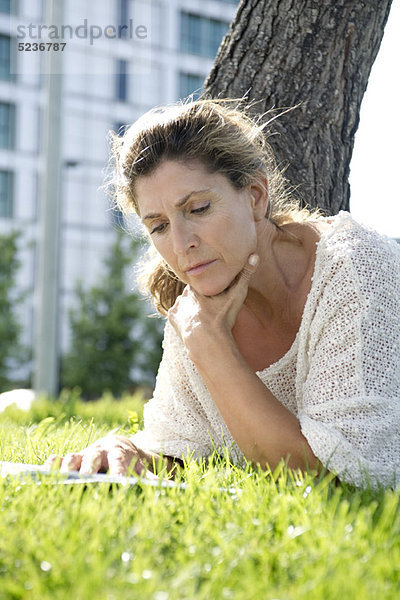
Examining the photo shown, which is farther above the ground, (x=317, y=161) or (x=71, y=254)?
(x=317, y=161)

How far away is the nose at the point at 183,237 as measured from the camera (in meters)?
2.93

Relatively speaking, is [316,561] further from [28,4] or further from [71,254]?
[28,4]

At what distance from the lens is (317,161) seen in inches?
178

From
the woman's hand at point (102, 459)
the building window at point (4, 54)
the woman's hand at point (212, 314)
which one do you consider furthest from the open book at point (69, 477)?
the building window at point (4, 54)

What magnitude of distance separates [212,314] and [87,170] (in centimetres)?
2884

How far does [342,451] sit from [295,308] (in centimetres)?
84

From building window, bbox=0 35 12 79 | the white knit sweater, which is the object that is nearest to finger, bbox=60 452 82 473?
the white knit sweater

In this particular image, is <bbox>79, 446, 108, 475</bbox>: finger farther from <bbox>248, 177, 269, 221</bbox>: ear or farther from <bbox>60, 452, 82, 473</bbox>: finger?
<bbox>248, 177, 269, 221</bbox>: ear

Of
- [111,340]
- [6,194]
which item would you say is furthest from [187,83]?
[111,340]

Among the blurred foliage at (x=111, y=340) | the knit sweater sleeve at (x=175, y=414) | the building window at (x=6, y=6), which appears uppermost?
the building window at (x=6, y=6)

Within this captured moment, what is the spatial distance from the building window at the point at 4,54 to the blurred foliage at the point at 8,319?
9.69 metres

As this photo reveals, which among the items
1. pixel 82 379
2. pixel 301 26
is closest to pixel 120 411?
Result: pixel 301 26

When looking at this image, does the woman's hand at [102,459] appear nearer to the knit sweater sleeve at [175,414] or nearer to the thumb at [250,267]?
the knit sweater sleeve at [175,414]

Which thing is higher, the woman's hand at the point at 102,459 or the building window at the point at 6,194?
the building window at the point at 6,194
